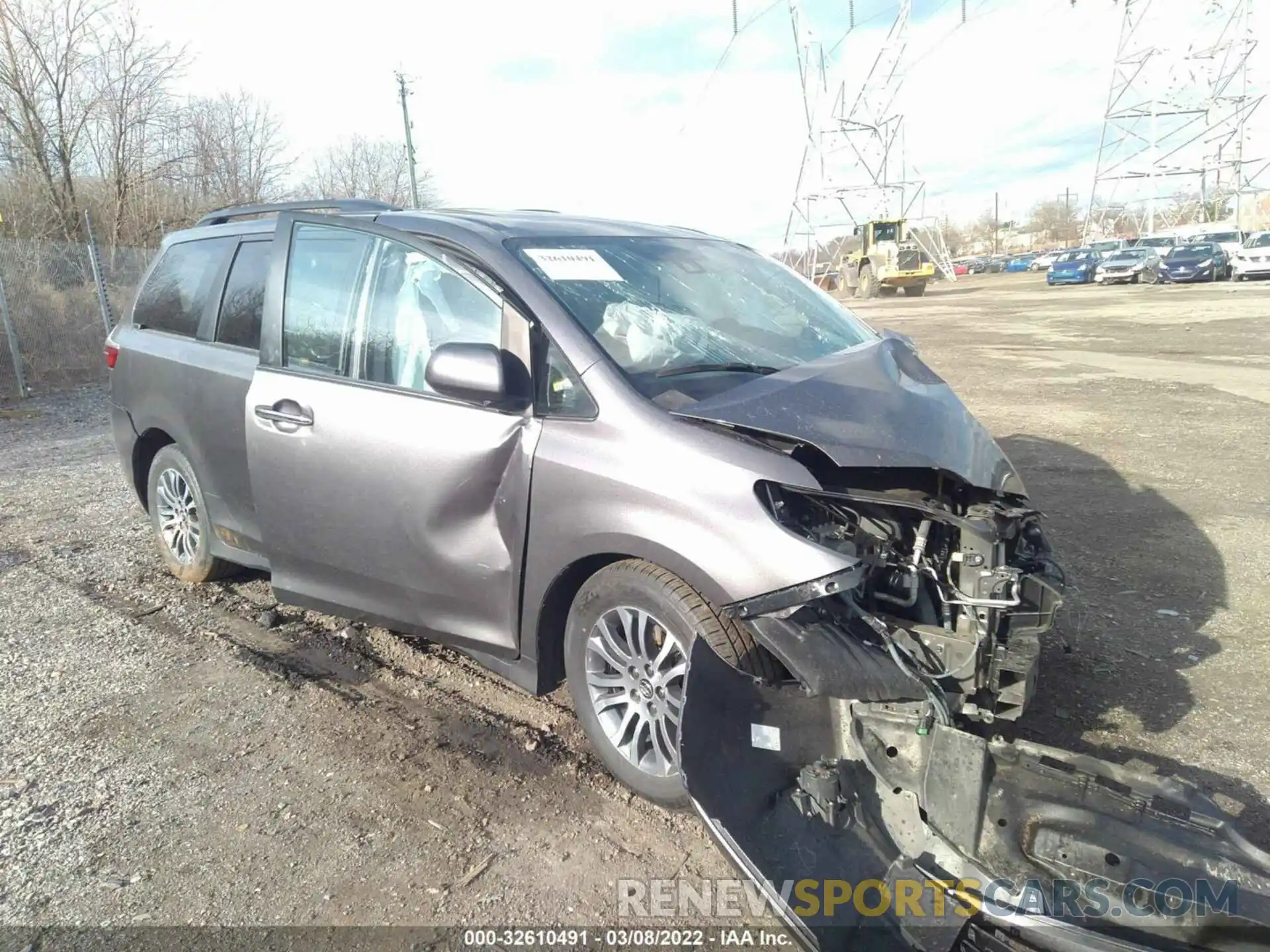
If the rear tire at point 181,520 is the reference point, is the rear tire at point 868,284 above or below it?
above

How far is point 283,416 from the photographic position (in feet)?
11.6

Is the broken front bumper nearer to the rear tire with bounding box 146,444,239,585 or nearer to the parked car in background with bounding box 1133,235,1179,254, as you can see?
the rear tire with bounding box 146,444,239,585

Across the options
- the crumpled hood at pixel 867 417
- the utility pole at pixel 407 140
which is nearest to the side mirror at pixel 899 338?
the crumpled hood at pixel 867 417

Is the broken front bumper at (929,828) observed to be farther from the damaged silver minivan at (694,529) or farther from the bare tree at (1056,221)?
the bare tree at (1056,221)

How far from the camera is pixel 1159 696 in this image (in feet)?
11.3

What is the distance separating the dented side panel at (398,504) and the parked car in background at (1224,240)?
41076mm

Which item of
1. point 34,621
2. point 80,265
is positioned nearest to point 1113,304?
point 80,265

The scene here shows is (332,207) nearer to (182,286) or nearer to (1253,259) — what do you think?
(182,286)

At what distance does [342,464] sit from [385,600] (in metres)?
0.58

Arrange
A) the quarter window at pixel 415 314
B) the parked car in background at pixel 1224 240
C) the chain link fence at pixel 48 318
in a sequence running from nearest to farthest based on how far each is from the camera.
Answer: the quarter window at pixel 415 314 → the chain link fence at pixel 48 318 → the parked car in background at pixel 1224 240

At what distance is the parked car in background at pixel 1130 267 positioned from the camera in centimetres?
3612

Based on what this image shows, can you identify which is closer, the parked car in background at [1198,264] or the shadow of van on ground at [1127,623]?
the shadow of van on ground at [1127,623]

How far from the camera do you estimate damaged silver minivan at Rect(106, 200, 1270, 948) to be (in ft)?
7.04

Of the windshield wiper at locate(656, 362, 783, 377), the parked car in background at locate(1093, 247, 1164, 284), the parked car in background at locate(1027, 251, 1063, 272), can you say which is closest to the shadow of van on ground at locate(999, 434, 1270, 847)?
the windshield wiper at locate(656, 362, 783, 377)
